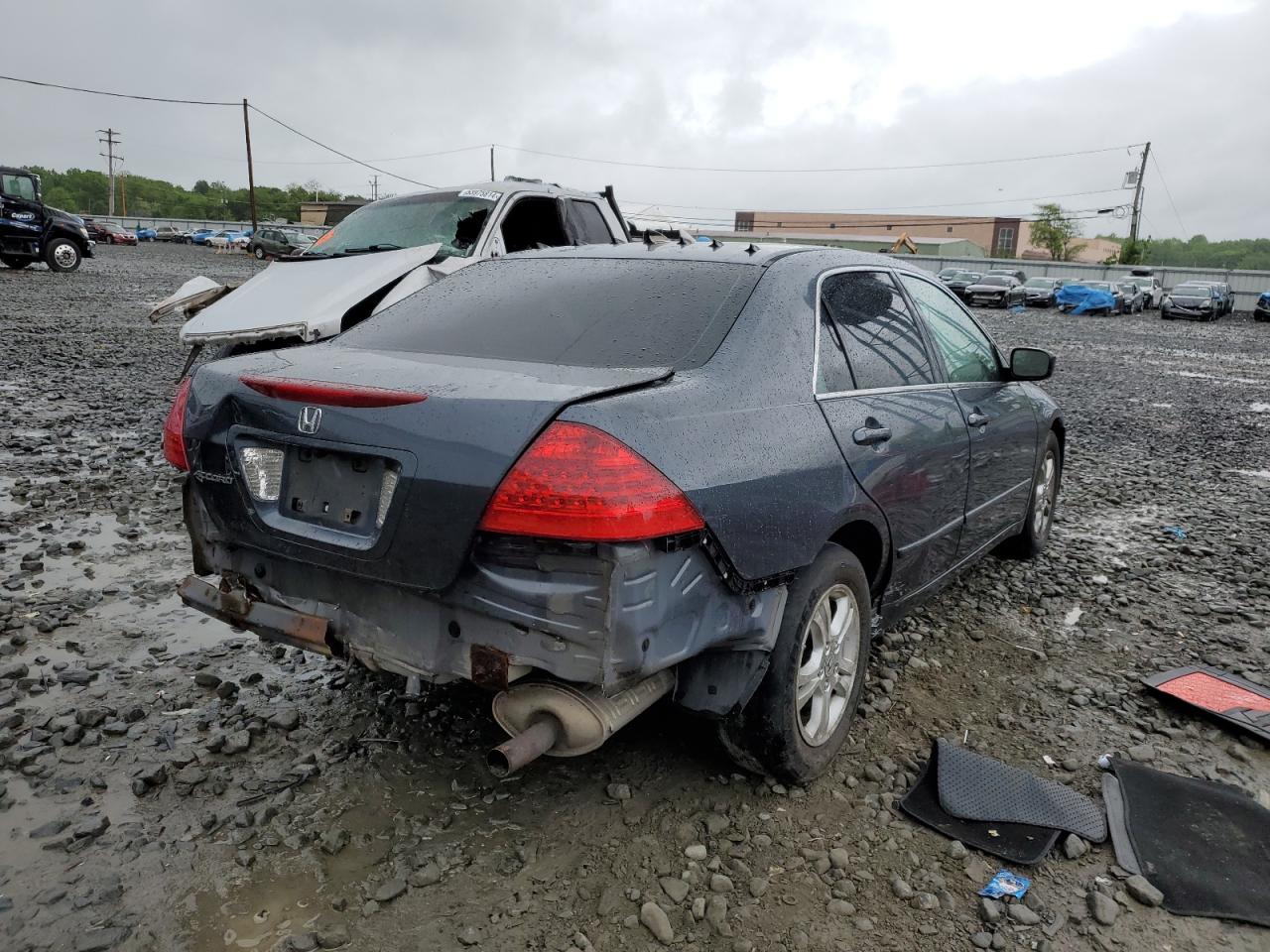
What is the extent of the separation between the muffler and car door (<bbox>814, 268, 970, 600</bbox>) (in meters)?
1.08

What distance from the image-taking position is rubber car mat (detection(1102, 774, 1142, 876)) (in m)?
2.55

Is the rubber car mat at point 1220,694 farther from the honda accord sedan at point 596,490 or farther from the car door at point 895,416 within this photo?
the honda accord sedan at point 596,490

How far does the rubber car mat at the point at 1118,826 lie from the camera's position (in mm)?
2553

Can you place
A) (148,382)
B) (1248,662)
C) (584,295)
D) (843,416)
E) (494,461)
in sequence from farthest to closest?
(148,382), (1248,662), (584,295), (843,416), (494,461)

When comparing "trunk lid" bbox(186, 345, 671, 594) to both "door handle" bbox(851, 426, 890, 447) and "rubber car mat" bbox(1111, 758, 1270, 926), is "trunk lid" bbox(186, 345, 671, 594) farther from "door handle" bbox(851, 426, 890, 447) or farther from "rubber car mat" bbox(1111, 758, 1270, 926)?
"rubber car mat" bbox(1111, 758, 1270, 926)

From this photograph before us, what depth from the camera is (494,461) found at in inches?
85.5

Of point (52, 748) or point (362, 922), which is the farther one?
point (52, 748)

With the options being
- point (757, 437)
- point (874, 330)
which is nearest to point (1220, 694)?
point (874, 330)

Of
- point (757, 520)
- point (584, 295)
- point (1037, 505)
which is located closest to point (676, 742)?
point (757, 520)

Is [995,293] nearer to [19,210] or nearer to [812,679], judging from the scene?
[19,210]

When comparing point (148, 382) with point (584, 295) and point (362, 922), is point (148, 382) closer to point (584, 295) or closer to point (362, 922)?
point (584, 295)

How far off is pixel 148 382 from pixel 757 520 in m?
9.19

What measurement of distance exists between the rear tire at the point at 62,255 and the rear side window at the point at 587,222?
2205cm

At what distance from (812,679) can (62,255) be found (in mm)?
27708
